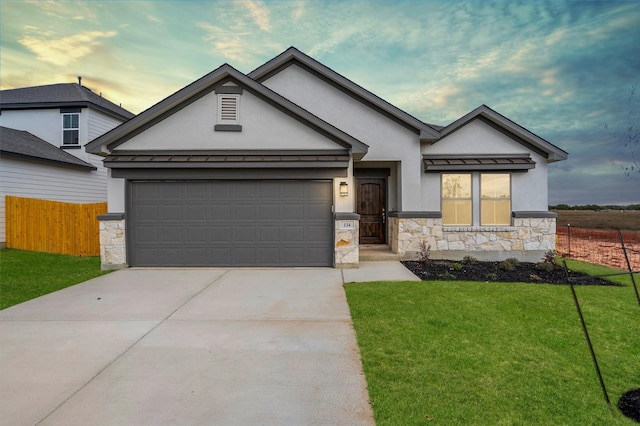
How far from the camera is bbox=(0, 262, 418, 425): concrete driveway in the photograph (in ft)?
9.73

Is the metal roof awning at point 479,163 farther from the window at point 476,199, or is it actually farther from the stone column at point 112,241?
the stone column at point 112,241

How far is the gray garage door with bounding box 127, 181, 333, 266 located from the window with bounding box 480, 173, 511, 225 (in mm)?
5736

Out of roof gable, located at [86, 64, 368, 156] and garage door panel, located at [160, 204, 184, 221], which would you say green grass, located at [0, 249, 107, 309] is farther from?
roof gable, located at [86, 64, 368, 156]

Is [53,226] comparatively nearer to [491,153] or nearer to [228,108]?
[228,108]

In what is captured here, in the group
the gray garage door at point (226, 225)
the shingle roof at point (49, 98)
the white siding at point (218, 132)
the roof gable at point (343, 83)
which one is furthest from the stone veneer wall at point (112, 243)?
the shingle roof at point (49, 98)

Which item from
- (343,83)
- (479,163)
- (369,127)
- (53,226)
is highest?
(343,83)

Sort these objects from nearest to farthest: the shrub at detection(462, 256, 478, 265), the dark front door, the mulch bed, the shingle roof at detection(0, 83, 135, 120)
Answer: the mulch bed < the shrub at detection(462, 256, 478, 265) < the dark front door < the shingle roof at detection(0, 83, 135, 120)

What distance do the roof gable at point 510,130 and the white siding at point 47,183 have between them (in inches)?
648

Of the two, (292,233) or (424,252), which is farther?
(424,252)

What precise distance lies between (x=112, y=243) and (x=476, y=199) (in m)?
11.6

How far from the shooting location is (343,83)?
1129cm

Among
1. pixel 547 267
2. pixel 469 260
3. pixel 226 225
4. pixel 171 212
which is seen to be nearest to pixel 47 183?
pixel 171 212

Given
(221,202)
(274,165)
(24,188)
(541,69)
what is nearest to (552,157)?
(541,69)

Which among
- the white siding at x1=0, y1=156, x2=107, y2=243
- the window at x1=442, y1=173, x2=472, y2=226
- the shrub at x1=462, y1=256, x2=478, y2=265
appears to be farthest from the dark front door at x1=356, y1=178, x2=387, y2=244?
the white siding at x1=0, y1=156, x2=107, y2=243
